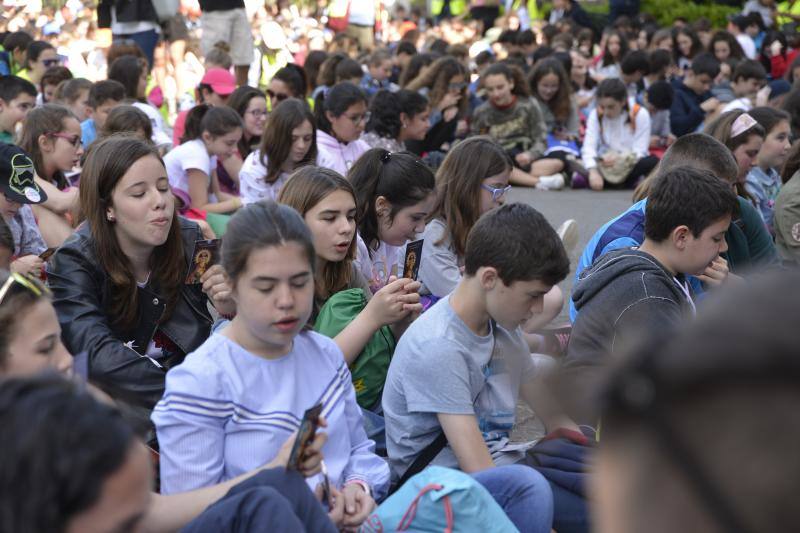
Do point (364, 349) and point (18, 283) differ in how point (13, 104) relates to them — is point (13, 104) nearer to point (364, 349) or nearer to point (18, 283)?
point (364, 349)

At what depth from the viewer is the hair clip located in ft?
19.8

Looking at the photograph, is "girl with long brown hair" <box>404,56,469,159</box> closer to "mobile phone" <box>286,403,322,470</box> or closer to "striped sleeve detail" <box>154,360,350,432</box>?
"striped sleeve detail" <box>154,360,350,432</box>

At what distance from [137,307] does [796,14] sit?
17621 mm

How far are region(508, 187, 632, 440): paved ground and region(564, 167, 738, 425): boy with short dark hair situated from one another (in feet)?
9.77

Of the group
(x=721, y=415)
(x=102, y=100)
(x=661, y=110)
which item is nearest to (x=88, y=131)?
(x=102, y=100)

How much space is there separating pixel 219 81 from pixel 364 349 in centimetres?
633

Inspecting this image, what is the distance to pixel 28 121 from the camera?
5727mm

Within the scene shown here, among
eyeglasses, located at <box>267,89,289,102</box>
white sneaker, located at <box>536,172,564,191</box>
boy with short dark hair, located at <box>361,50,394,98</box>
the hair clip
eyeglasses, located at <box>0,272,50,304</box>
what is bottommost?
white sneaker, located at <box>536,172,564,191</box>

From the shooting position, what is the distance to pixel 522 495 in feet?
10.00

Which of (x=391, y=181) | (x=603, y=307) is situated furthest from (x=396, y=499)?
(x=391, y=181)

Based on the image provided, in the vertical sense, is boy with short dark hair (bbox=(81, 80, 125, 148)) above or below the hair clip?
below

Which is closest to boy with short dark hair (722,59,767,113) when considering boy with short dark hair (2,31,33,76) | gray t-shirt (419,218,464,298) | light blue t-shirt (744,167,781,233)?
light blue t-shirt (744,167,781,233)

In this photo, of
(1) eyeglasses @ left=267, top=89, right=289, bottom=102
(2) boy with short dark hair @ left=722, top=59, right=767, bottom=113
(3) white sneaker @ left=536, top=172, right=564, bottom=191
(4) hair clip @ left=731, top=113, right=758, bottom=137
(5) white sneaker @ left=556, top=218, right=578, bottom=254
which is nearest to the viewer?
(4) hair clip @ left=731, top=113, right=758, bottom=137

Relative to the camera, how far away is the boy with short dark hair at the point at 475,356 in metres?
3.21
